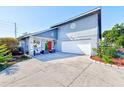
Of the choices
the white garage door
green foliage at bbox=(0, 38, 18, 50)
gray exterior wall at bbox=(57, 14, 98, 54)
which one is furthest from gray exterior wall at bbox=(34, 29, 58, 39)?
green foliage at bbox=(0, 38, 18, 50)

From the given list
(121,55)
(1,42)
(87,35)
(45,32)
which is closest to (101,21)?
(87,35)

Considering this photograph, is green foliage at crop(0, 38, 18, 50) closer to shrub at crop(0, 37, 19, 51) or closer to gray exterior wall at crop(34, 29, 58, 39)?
shrub at crop(0, 37, 19, 51)

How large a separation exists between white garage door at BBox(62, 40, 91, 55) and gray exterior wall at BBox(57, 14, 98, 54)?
537mm

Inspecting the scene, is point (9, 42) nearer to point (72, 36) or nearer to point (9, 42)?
point (9, 42)

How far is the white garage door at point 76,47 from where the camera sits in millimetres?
13992

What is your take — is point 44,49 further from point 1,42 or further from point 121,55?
point 121,55

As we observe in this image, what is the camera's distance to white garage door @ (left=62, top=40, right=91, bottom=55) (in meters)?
14.0

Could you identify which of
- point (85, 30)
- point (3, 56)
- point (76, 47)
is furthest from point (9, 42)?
point (85, 30)

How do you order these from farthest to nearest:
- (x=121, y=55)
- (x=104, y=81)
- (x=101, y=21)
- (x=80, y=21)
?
(x=80, y=21), (x=101, y=21), (x=121, y=55), (x=104, y=81)

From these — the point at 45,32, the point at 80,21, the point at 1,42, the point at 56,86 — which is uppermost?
the point at 80,21

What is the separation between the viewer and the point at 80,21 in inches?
596

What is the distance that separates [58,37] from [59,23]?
2.27m

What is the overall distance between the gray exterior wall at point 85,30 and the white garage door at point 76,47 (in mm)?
537
